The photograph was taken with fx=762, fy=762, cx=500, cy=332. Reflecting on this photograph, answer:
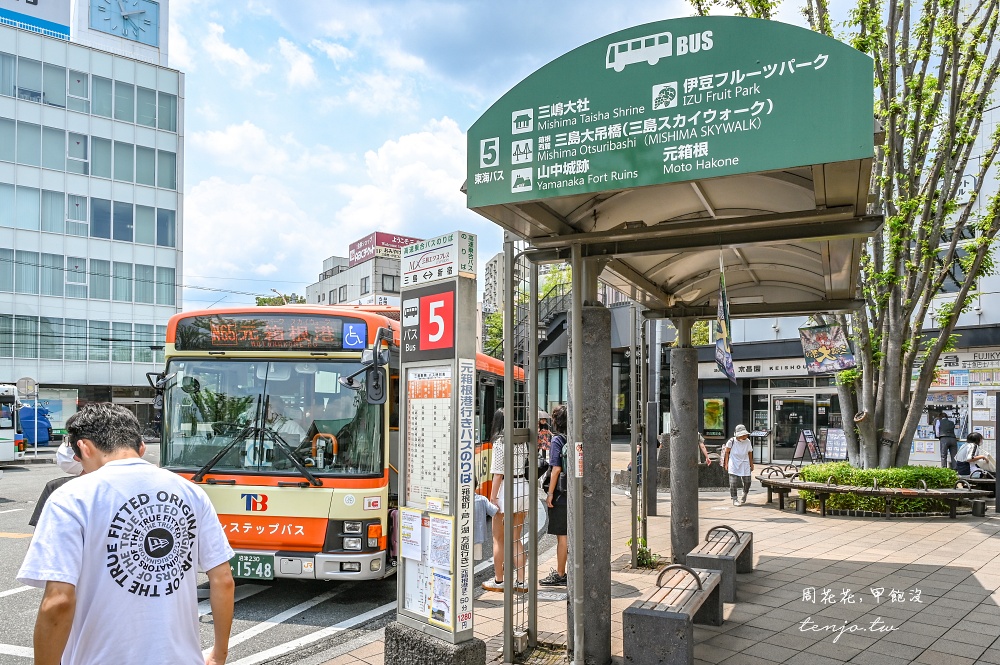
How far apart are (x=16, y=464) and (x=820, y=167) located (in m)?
28.6

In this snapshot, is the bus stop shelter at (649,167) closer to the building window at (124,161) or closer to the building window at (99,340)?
the building window at (99,340)

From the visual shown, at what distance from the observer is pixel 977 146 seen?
771 inches

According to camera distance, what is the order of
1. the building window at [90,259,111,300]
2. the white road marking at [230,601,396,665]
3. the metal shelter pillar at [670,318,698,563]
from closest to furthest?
the white road marking at [230,601,396,665] < the metal shelter pillar at [670,318,698,563] < the building window at [90,259,111,300]

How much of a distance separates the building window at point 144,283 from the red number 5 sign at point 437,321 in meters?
39.7

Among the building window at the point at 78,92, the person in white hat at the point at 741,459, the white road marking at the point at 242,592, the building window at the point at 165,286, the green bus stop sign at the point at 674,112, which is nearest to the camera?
the green bus stop sign at the point at 674,112

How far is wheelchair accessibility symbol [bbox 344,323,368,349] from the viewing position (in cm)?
730

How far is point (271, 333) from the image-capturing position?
7.45 m

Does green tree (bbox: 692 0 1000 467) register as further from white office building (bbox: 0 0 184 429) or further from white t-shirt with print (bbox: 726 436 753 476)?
white office building (bbox: 0 0 184 429)

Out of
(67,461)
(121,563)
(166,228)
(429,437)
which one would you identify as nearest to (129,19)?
(166,228)

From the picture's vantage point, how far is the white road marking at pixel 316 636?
18.8 feet

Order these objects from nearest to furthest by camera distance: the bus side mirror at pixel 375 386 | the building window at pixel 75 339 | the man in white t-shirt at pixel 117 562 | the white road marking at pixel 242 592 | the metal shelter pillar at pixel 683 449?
the man in white t-shirt at pixel 117 562, the bus side mirror at pixel 375 386, the white road marking at pixel 242 592, the metal shelter pillar at pixel 683 449, the building window at pixel 75 339

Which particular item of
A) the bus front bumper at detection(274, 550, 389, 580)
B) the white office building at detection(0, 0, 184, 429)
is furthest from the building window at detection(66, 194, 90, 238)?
the bus front bumper at detection(274, 550, 389, 580)

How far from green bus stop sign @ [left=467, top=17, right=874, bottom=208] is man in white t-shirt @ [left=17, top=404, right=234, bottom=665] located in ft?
8.24

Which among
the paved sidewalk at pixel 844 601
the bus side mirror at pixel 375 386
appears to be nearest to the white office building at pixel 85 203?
the paved sidewalk at pixel 844 601
